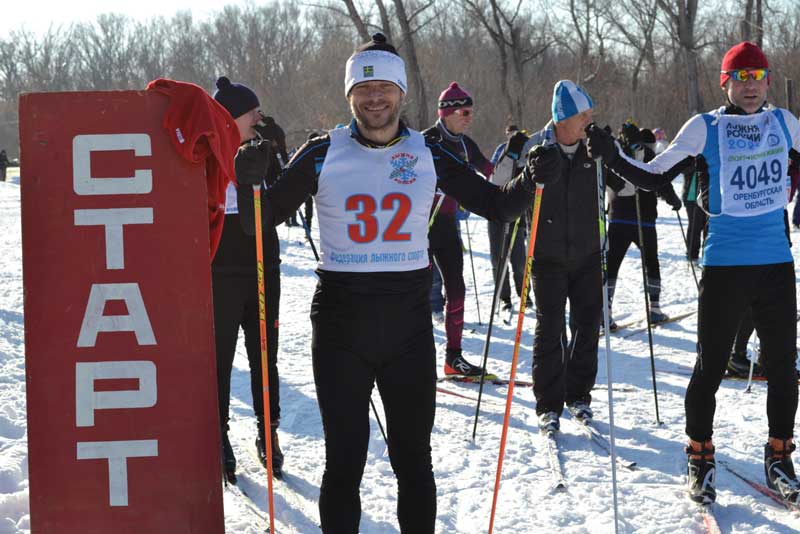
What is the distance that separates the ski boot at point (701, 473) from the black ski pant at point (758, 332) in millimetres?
50

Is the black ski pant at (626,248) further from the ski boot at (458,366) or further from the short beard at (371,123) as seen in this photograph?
the short beard at (371,123)

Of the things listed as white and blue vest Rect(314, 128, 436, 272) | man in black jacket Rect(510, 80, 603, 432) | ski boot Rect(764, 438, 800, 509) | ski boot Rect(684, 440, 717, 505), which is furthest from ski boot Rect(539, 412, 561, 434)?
white and blue vest Rect(314, 128, 436, 272)

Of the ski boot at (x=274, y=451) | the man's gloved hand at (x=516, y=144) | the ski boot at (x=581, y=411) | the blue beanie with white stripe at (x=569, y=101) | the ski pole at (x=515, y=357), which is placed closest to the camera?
the ski pole at (x=515, y=357)

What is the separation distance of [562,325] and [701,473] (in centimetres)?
127

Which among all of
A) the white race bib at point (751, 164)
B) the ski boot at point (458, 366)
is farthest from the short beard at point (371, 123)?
the ski boot at point (458, 366)

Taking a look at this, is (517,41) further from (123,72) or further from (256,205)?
(123,72)

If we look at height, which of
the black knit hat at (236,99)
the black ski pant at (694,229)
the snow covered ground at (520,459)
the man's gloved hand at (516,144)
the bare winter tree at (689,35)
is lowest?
the snow covered ground at (520,459)

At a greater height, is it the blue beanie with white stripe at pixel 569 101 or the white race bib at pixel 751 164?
the blue beanie with white stripe at pixel 569 101

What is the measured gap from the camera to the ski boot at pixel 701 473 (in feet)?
12.4

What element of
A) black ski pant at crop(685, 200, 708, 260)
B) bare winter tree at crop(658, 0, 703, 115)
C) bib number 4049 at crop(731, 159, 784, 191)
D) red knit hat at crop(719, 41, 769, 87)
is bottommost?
black ski pant at crop(685, 200, 708, 260)

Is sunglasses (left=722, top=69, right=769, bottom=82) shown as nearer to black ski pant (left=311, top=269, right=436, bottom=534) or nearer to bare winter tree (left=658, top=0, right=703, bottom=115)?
black ski pant (left=311, top=269, right=436, bottom=534)

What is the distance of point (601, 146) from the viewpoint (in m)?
4.01

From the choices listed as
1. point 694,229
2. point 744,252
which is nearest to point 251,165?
point 744,252

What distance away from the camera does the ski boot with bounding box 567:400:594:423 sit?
500 centimetres
